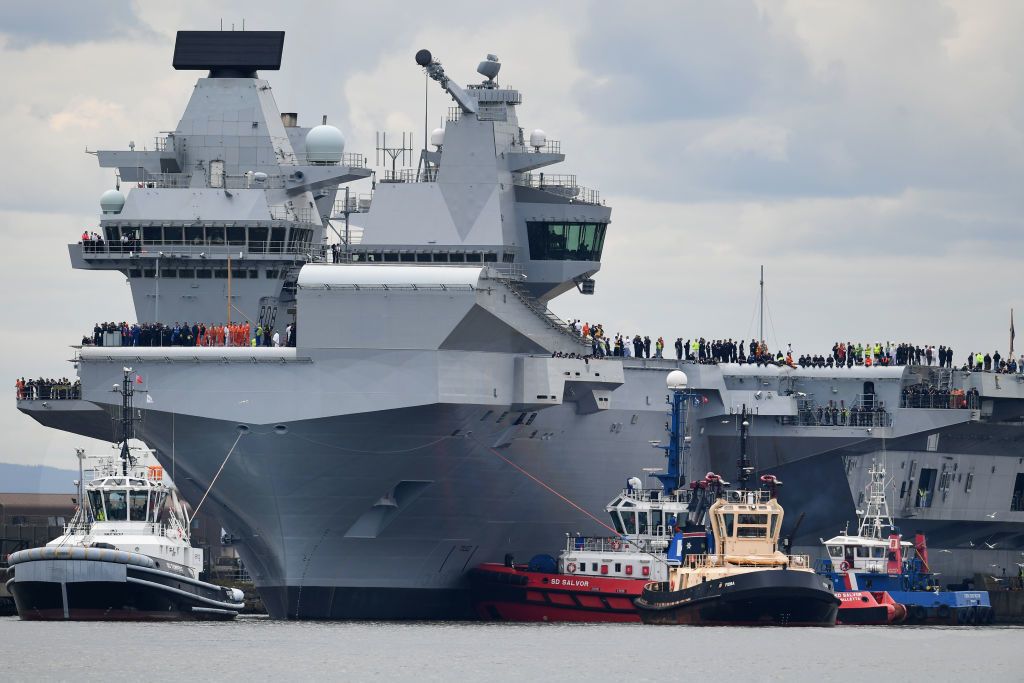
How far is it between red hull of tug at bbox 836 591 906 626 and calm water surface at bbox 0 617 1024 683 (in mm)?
3650

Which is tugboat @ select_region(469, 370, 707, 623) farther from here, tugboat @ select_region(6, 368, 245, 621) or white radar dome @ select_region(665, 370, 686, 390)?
tugboat @ select_region(6, 368, 245, 621)

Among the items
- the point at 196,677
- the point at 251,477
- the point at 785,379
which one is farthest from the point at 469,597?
the point at 196,677

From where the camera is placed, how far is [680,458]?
68938 millimetres

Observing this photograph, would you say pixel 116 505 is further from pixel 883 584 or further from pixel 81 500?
pixel 883 584

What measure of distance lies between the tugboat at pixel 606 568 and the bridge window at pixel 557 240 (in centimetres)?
726

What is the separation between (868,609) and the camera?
67.7m

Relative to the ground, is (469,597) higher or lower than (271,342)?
lower

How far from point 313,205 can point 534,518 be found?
1050 centimetres

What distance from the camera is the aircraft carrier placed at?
60125 millimetres

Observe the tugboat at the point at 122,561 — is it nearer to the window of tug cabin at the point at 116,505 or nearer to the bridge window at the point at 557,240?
the window of tug cabin at the point at 116,505

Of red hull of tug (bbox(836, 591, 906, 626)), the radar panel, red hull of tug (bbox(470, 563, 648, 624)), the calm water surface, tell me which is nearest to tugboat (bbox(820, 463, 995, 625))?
red hull of tug (bbox(836, 591, 906, 626))

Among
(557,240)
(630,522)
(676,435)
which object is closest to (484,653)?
(630,522)

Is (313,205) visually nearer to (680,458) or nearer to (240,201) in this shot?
(240,201)

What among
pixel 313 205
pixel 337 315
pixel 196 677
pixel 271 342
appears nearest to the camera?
pixel 196 677
